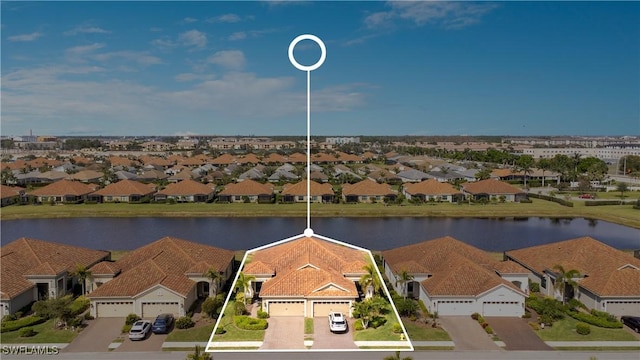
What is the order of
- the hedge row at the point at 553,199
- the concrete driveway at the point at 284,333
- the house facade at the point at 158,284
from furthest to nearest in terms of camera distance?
1. the hedge row at the point at 553,199
2. the house facade at the point at 158,284
3. the concrete driveway at the point at 284,333

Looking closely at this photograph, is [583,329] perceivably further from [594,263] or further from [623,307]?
[594,263]

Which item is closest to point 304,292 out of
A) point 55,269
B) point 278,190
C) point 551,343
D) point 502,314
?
point 551,343

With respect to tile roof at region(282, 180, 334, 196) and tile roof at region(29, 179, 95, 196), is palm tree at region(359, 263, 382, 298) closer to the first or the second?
tile roof at region(282, 180, 334, 196)

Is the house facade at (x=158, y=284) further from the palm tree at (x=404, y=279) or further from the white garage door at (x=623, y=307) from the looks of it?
the white garage door at (x=623, y=307)

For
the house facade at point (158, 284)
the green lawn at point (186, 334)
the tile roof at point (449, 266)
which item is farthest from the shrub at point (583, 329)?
the house facade at point (158, 284)

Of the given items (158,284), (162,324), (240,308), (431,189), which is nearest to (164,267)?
(158,284)

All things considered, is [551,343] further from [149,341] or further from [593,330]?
[149,341]

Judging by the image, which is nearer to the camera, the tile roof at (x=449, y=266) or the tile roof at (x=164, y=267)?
the tile roof at (x=164, y=267)

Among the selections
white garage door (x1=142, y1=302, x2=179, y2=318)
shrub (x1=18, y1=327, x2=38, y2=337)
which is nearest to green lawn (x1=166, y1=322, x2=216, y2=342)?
white garage door (x1=142, y1=302, x2=179, y2=318)
